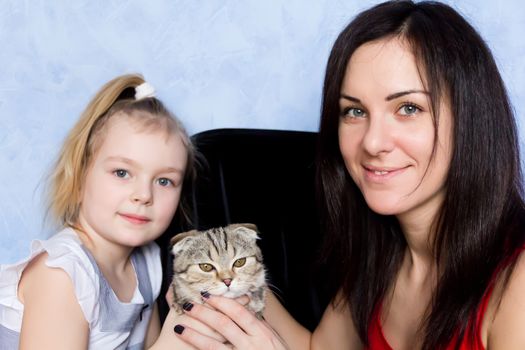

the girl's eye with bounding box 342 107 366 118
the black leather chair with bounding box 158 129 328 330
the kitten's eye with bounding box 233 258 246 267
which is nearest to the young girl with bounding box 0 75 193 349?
the black leather chair with bounding box 158 129 328 330

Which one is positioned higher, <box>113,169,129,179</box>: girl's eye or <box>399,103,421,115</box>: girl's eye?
<box>399,103,421,115</box>: girl's eye

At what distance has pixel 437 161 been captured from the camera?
120cm

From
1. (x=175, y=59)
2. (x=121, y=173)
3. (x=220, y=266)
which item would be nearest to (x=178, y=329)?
(x=220, y=266)

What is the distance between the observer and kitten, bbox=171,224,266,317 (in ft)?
4.72

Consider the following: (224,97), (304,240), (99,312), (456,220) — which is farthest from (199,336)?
(224,97)

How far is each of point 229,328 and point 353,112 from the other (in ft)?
1.82

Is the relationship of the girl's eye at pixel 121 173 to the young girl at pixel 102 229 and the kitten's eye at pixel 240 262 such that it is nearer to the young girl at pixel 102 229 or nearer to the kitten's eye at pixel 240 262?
the young girl at pixel 102 229

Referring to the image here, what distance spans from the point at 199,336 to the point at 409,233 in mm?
533

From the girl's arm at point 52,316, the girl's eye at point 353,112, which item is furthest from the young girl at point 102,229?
the girl's eye at point 353,112

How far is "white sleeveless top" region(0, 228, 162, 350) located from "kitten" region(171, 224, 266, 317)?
0.15 m

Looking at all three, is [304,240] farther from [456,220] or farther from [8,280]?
[8,280]

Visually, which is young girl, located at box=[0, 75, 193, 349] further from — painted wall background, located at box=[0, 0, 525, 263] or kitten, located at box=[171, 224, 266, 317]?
painted wall background, located at box=[0, 0, 525, 263]

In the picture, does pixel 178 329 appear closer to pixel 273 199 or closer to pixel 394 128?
pixel 273 199

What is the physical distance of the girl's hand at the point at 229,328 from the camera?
4.56 feet
